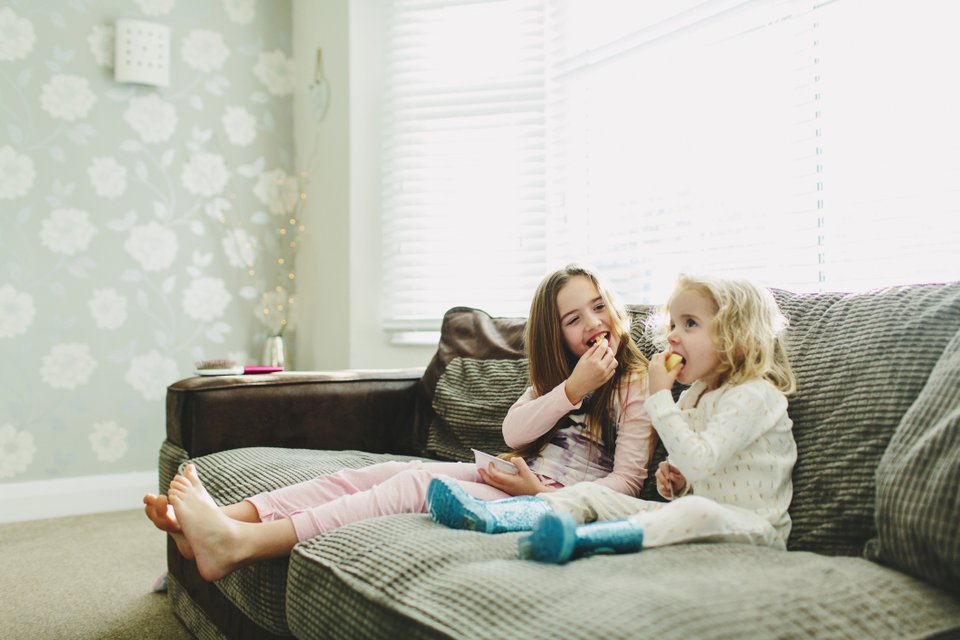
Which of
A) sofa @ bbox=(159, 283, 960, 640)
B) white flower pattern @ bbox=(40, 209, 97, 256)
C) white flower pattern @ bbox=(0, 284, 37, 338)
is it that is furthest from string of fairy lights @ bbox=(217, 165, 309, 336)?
sofa @ bbox=(159, 283, 960, 640)

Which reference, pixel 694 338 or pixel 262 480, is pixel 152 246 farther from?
pixel 694 338

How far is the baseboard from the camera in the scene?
3.10 meters

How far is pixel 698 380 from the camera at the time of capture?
59.2 inches

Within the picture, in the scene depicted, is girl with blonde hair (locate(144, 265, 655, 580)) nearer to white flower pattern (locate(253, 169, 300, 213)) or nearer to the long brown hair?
the long brown hair

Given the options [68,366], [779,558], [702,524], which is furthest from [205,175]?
[779,558]

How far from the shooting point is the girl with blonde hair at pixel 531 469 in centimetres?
138

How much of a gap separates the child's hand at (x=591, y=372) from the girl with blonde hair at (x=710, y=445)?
14cm

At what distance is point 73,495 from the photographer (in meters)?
3.21

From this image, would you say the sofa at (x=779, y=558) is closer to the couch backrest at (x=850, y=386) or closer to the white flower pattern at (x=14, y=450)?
the couch backrest at (x=850, y=386)

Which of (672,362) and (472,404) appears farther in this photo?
(472,404)

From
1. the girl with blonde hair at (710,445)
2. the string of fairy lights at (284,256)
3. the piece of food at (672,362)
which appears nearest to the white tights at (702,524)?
the girl with blonde hair at (710,445)

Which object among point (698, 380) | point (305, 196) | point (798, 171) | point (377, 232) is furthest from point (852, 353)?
point (305, 196)

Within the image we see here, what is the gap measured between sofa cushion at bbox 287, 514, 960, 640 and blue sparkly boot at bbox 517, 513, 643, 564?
0.02m

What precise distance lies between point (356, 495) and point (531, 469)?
1.29 ft
